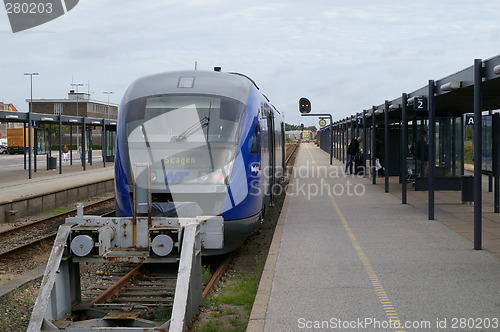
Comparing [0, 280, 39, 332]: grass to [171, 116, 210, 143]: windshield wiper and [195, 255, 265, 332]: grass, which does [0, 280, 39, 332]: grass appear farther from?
[171, 116, 210, 143]: windshield wiper

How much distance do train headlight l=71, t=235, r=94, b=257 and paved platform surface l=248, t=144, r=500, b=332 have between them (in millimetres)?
Result: 1775

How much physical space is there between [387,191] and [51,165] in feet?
64.5

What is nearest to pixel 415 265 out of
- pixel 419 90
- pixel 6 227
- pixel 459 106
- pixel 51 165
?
pixel 419 90

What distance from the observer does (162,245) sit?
6.85 m

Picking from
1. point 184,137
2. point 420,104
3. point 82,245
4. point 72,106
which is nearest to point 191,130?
point 184,137

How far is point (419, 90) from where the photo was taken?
47.3 feet

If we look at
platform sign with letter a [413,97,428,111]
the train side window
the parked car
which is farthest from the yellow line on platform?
the parked car

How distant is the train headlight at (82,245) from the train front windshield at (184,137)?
3370mm

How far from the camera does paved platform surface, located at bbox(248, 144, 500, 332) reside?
20.7ft

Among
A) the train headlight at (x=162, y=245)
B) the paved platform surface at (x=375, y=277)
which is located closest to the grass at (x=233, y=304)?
the paved platform surface at (x=375, y=277)

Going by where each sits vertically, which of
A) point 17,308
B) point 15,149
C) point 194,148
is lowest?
point 17,308

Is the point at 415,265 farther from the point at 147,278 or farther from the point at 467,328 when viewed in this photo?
the point at 147,278

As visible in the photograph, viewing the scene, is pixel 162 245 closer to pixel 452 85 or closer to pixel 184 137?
pixel 184 137

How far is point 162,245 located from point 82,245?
80 centimetres
